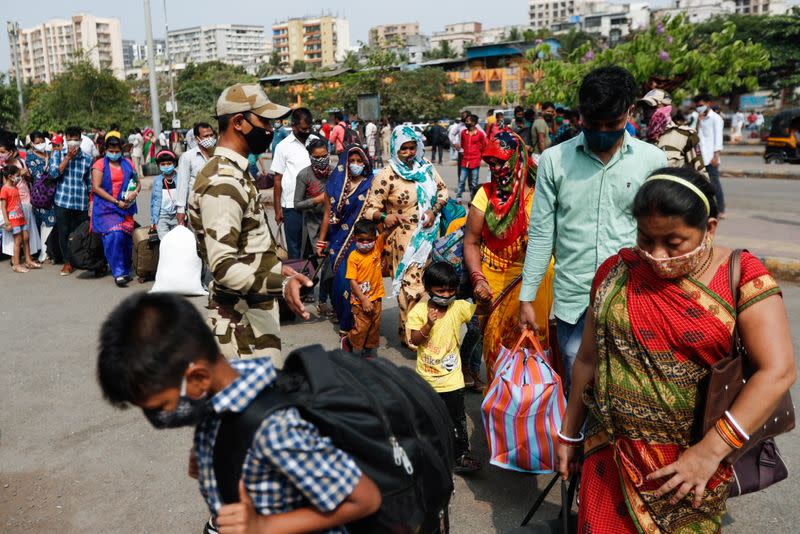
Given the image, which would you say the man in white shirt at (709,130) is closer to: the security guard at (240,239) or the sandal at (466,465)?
the sandal at (466,465)

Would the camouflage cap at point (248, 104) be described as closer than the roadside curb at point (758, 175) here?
Yes

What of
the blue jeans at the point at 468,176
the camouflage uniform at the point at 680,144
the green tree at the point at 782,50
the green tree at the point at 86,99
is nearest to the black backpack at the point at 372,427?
the camouflage uniform at the point at 680,144

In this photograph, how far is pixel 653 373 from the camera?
7.66 ft

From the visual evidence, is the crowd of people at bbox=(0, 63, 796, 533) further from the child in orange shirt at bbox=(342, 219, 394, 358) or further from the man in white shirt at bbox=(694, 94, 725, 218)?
the man in white shirt at bbox=(694, 94, 725, 218)

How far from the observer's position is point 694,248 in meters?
2.23

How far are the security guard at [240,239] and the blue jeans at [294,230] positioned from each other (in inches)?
189

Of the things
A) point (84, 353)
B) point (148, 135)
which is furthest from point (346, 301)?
point (148, 135)

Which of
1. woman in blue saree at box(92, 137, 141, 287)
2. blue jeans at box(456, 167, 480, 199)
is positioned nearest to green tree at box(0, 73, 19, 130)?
blue jeans at box(456, 167, 480, 199)

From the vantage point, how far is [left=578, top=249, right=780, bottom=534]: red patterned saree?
2236 millimetres

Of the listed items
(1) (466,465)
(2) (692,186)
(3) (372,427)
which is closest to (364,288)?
(1) (466,465)

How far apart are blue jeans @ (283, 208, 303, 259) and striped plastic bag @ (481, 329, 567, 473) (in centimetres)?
485

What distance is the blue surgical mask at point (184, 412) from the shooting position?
5.71ft

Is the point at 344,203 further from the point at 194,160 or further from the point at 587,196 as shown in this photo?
the point at 587,196

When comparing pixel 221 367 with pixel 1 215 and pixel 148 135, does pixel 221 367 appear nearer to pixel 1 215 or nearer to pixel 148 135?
pixel 1 215
